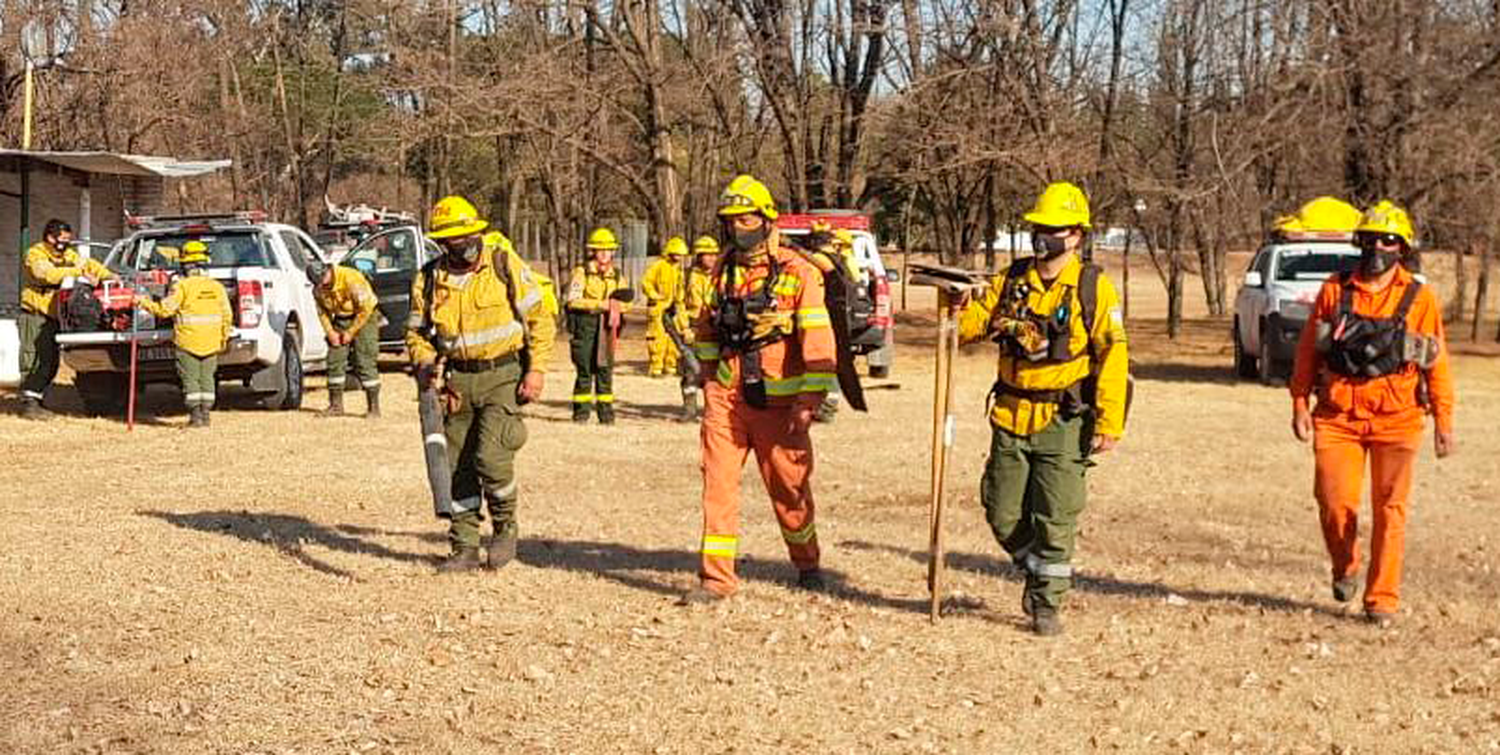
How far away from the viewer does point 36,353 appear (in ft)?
51.7

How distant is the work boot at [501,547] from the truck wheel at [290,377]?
8315 millimetres

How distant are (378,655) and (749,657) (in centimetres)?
145

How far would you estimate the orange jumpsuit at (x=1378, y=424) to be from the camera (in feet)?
25.2

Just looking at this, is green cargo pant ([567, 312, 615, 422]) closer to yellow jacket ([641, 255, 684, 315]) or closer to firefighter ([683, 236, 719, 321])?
firefighter ([683, 236, 719, 321])

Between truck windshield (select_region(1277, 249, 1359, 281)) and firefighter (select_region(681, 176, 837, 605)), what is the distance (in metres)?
14.7

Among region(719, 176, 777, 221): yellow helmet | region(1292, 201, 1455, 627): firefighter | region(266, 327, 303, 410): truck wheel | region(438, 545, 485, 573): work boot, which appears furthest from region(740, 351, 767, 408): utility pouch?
region(266, 327, 303, 410): truck wheel

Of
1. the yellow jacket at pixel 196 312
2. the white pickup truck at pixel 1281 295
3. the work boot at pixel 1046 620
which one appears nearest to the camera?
the work boot at pixel 1046 620

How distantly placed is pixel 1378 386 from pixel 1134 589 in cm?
167

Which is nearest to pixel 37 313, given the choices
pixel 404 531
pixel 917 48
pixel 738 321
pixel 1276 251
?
pixel 404 531

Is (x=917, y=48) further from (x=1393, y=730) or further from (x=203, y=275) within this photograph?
(x=1393, y=730)

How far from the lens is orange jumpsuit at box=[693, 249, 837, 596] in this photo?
7.88 metres

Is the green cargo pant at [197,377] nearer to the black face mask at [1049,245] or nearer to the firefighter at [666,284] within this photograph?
the firefighter at [666,284]

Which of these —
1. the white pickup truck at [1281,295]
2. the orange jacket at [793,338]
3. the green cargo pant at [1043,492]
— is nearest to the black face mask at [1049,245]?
the green cargo pant at [1043,492]

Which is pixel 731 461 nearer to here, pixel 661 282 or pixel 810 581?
pixel 810 581
